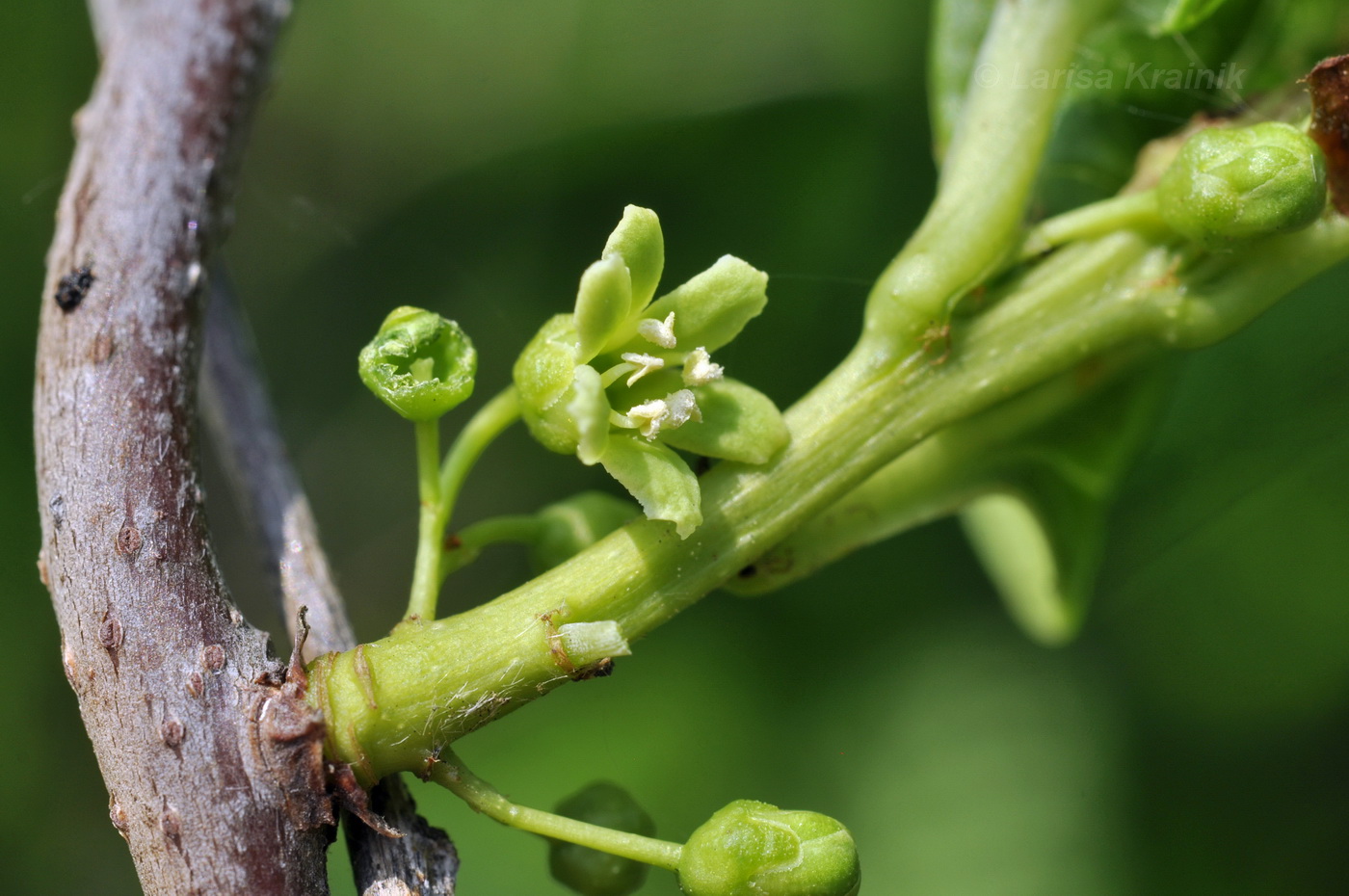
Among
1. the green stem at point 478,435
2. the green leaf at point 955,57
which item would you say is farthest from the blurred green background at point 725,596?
the green stem at point 478,435

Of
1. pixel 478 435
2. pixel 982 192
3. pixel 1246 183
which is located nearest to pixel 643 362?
pixel 478 435

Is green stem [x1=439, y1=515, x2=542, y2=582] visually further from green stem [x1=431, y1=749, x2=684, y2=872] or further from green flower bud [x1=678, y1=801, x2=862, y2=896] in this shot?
green flower bud [x1=678, y1=801, x2=862, y2=896]

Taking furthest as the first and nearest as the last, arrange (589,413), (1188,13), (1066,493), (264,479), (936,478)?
(1066,493)
(264,479)
(936,478)
(1188,13)
(589,413)

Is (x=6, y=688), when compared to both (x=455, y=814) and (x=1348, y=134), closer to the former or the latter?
(x=455, y=814)

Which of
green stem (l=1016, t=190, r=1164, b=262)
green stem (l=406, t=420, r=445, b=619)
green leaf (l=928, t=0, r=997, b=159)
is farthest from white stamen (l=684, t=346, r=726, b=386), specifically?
green leaf (l=928, t=0, r=997, b=159)

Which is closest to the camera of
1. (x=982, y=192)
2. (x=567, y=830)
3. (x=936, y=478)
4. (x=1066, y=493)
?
(x=567, y=830)

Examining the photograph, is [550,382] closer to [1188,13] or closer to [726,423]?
[726,423]

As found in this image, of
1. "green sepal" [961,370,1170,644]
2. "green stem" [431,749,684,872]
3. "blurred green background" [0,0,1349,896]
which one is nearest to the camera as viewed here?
"green stem" [431,749,684,872]
